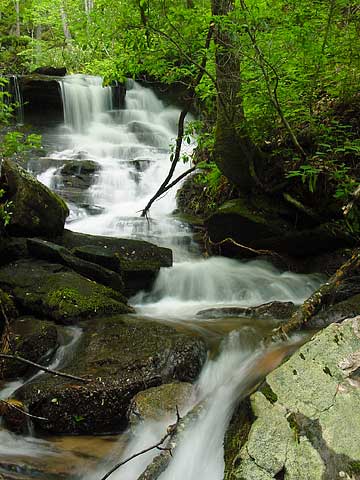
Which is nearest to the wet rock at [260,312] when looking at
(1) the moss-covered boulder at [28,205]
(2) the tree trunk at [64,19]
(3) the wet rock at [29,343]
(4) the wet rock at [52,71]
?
(3) the wet rock at [29,343]

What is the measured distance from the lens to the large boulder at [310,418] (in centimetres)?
205

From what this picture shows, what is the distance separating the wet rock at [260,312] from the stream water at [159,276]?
5.8 inches

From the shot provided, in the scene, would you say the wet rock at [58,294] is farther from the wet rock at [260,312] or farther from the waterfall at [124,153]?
the waterfall at [124,153]

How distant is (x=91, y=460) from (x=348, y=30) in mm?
5765

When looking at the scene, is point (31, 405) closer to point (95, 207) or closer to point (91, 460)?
point (91, 460)

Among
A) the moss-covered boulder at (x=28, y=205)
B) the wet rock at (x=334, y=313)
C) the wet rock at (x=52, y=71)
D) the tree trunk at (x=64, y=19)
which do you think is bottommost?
the wet rock at (x=334, y=313)

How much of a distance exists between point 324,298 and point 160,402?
1755mm

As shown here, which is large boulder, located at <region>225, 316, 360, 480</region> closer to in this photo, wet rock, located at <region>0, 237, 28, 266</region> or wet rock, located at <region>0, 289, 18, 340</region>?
wet rock, located at <region>0, 289, 18, 340</region>

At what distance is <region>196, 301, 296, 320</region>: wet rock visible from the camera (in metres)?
4.92

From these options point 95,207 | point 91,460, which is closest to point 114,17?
point 95,207

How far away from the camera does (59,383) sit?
3.60 metres

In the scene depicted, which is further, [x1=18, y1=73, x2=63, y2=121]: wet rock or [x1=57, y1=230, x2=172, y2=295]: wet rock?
[x1=18, y1=73, x2=63, y2=121]: wet rock

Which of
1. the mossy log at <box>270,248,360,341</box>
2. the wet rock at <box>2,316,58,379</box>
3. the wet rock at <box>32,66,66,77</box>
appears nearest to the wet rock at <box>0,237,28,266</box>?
the wet rock at <box>2,316,58,379</box>

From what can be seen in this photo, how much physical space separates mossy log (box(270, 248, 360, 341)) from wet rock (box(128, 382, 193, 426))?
0.95 m
